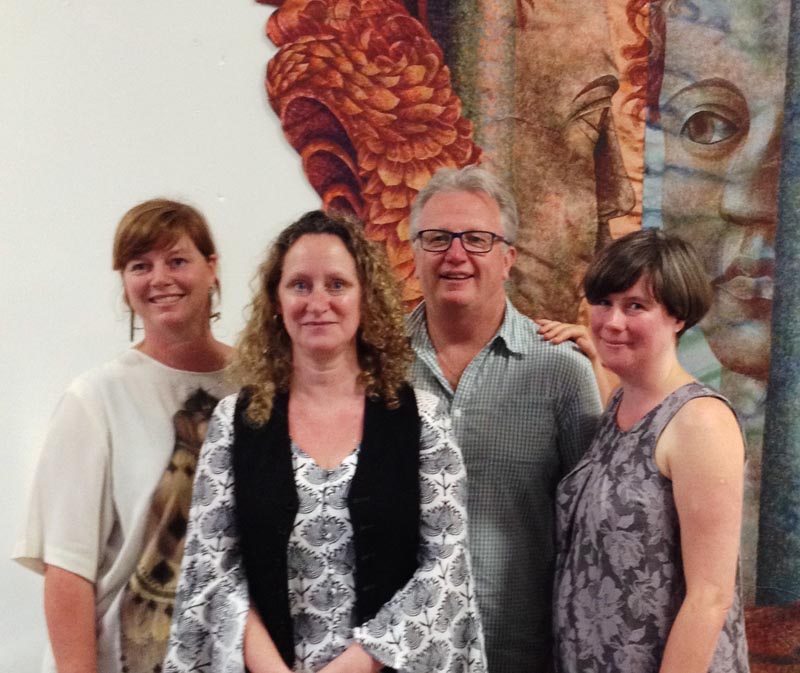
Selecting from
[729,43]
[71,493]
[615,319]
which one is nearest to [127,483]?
[71,493]

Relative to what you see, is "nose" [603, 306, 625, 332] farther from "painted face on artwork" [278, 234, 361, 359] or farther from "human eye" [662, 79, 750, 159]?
"human eye" [662, 79, 750, 159]

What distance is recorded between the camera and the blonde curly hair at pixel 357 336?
1.37 meters

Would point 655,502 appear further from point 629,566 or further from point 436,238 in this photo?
point 436,238

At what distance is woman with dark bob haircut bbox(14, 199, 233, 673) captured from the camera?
4.82ft

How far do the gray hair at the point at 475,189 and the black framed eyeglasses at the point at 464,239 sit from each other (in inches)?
1.8

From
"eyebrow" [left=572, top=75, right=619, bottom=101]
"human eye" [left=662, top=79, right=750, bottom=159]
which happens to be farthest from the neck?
"human eye" [left=662, top=79, right=750, bottom=159]

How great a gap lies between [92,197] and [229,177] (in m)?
0.34

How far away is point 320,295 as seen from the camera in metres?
1.32

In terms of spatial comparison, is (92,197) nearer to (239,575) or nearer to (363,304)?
(363,304)

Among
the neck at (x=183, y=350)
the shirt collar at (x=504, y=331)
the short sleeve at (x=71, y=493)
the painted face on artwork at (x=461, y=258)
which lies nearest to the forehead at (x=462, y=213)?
the painted face on artwork at (x=461, y=258)

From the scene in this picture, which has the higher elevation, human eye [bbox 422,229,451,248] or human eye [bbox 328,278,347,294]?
human eye [bbox 422,229,451,248]

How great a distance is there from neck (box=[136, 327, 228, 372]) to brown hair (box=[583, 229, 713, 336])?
0.81m

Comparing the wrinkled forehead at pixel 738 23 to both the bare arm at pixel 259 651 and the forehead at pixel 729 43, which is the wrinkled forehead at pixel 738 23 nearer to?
the forehead at pixel 729 43

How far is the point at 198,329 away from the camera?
5.22 feet
